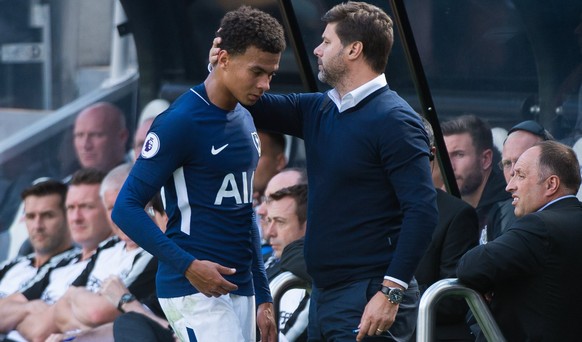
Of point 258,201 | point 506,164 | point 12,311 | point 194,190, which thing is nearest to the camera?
point 194,190

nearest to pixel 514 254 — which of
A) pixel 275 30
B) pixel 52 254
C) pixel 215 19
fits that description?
pixel 275 30

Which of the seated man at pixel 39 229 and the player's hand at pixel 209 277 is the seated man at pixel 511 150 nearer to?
the player's hand at pixel 209 277

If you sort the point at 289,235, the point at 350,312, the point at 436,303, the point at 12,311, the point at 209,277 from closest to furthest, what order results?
the point at 209,277, the point at 350,312, the point at 436,303, the point at 289,235, the point at 12,311

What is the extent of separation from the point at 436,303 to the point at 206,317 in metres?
1.01

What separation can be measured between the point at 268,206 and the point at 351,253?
92.7 inches

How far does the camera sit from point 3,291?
7.27m

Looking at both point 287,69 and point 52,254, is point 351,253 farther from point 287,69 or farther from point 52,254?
point 52,254

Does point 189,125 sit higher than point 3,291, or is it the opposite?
point 189,125

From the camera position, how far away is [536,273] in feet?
14.0

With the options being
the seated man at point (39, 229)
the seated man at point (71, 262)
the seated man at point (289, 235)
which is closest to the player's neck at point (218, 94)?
the seated man at point (289, 235)

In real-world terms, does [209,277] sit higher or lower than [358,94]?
lower

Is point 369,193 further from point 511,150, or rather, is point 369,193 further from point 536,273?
point 511,150

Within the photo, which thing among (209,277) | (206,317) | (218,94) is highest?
(218,94)

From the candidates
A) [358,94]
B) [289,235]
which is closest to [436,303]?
[358,94]
